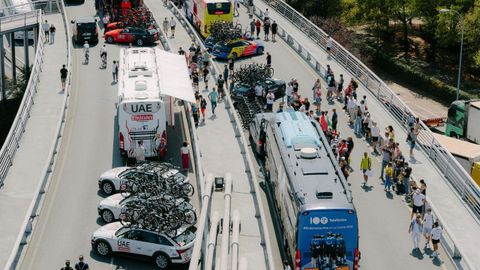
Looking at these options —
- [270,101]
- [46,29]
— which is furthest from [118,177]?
[46,29]

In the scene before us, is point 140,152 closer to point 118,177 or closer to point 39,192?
point 118,177

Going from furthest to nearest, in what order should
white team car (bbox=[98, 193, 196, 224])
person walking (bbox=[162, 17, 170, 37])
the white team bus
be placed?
A: person walking (bbox=[162, 17, 170, 37]) → the white team bus → white team car (bbox=[98, 193, 196, 224])

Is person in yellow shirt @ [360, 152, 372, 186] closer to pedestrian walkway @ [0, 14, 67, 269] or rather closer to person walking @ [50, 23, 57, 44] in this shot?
pedestrian walkway @ [0, 14, 67, 269]

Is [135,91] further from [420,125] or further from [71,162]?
[420,125]

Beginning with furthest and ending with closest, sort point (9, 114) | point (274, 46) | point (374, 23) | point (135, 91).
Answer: point (374, 23) < point (9, 114) < point (274, 46) < point (135, 91)

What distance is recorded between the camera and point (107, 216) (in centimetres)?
3080

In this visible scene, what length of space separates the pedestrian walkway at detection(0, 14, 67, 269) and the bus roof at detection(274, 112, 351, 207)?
10729mm

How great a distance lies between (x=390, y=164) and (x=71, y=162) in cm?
1502

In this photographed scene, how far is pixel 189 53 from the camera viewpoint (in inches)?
2046

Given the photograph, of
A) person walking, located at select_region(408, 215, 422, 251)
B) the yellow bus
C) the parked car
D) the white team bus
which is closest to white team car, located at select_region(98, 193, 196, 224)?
the white team bus

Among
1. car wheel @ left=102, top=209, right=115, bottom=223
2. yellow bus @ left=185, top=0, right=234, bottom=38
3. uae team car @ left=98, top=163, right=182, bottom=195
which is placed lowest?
car wheel @ left=102, top=209, right=115, bottom=223

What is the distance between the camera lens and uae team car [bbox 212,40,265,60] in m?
53.3

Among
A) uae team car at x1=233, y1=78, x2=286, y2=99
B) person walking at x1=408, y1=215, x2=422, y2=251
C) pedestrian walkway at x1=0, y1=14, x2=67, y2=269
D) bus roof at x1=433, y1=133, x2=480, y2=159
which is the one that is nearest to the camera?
person walking at x1=408, y1=215, x2=422, y2=251

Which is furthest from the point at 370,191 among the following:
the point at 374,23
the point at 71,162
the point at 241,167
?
the point at 374,23
